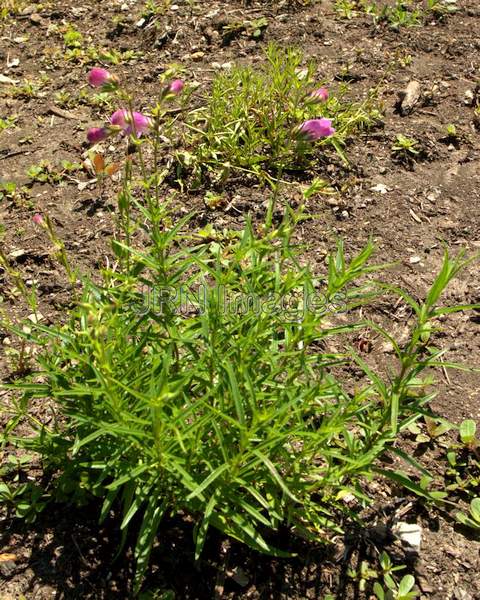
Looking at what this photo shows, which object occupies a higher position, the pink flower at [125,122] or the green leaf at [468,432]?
the pink flower at [125,122]

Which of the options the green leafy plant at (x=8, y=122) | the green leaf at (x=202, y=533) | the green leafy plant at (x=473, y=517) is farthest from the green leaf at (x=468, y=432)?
the green leafy plant at (x=8, y=122)

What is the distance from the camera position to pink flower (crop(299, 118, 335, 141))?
2.47 meters

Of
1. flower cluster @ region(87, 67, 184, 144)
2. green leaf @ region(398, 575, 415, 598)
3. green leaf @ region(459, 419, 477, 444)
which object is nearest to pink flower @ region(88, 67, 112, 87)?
flower cluster @ region(87, 67, 184, 144)

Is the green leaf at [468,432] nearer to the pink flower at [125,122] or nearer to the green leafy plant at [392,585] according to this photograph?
the green leafy plant at [392,585]

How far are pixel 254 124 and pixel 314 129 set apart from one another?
1867 millimetres

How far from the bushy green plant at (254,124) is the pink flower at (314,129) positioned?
5.01ft

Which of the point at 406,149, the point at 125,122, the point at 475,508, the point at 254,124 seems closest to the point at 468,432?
the point at 475,508

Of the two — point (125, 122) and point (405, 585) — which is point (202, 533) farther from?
point (125, 122)

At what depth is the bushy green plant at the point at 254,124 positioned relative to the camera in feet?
13.6

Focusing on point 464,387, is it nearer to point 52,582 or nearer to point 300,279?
point 300,279

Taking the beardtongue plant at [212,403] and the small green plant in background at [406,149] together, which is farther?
the small green plant in background at [406,149]

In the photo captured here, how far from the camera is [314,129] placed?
2477 millimetres

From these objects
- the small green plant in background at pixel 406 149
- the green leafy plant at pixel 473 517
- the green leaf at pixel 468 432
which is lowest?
the green leafy plant at pixel 473 517

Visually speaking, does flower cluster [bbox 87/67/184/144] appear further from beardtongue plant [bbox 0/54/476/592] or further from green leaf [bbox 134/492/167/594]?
green leaf [bbox 134/492/167/594]
